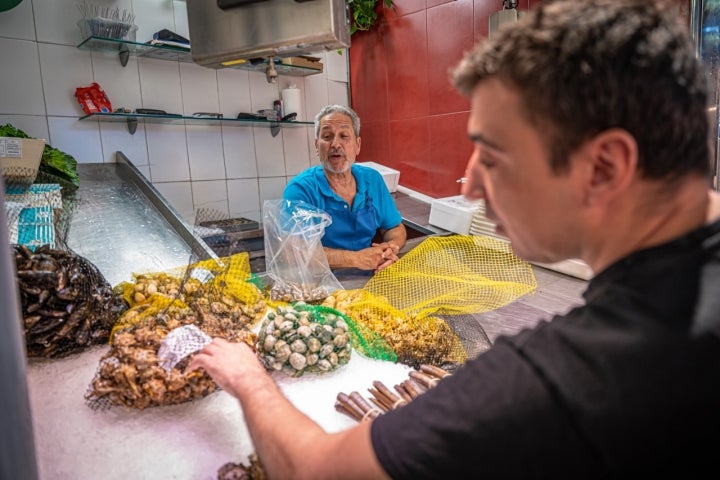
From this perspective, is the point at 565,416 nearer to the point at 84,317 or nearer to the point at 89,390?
the point at 89,390

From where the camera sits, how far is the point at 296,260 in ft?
5.17

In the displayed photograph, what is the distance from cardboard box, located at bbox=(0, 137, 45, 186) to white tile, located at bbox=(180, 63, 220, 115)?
65.5 inches

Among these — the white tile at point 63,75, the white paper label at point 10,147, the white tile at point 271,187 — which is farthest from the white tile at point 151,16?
the white paper label at point 10,147

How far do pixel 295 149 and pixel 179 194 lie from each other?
1101mm

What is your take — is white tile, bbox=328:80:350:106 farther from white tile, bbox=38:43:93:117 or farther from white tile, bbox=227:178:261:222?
white tile, bbox=38:43:93:117

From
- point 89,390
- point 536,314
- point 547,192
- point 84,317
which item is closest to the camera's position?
point 547,192

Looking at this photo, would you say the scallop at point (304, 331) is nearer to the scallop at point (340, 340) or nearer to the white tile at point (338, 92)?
the scallop at point (340, 340)

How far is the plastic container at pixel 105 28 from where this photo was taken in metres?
2.70

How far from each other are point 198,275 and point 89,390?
0.47 metres

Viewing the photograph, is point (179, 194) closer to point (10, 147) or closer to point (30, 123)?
point (30, 123)

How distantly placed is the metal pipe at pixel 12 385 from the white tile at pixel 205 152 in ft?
10.6

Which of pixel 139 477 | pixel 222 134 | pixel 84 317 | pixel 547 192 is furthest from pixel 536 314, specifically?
pixel 222 134

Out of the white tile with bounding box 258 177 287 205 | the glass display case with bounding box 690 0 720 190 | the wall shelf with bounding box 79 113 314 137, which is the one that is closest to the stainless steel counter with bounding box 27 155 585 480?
the glass display case with bounding box 690 0 720 190

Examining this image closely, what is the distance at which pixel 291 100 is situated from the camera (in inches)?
146
